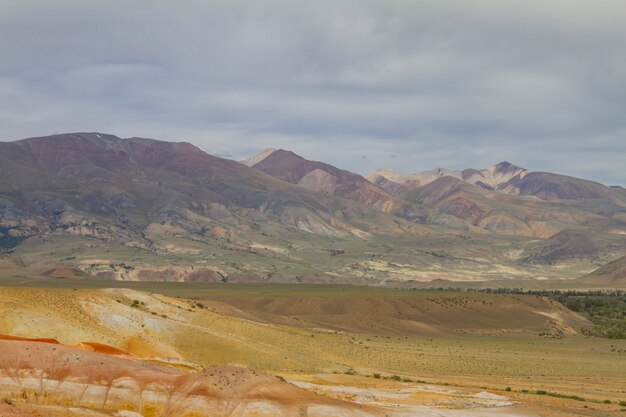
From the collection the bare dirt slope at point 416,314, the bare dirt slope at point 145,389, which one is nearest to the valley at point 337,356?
the bare dirt slope at point 145,389

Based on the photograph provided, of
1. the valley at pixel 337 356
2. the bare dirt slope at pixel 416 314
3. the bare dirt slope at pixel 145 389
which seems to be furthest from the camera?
the bare dirt slope at pixel 416 314

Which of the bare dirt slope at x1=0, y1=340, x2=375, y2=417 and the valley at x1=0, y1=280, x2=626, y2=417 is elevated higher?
→ the bare dirt slope at x1=0, y1=340, x2=375, y2=417

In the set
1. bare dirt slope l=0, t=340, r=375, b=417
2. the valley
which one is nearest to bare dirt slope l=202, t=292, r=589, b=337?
the valley

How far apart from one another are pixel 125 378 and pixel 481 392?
28.3 metres

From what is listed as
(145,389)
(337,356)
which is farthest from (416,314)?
(145,389)

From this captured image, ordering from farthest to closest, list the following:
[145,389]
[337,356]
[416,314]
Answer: [416,314] < [337,356] < [145,389]

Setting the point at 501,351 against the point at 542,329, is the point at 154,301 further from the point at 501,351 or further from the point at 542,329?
the point at 542,329

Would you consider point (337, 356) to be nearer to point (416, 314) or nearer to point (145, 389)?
point (145, 389)

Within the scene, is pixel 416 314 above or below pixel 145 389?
below

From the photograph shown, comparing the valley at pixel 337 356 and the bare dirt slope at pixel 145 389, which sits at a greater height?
the bare dirt slope at pixel 145 389

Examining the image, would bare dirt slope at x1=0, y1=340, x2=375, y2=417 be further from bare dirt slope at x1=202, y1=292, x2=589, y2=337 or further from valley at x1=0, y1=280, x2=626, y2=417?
bare dirt slope at x1=202, y1=292, x2=589, y2=337

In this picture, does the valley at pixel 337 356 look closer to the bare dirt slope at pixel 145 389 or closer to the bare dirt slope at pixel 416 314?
the bare dirt slope at pixel 145 389

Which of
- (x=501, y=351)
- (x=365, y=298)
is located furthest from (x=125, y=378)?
(x=365, y=298)

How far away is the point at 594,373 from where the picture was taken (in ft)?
255
